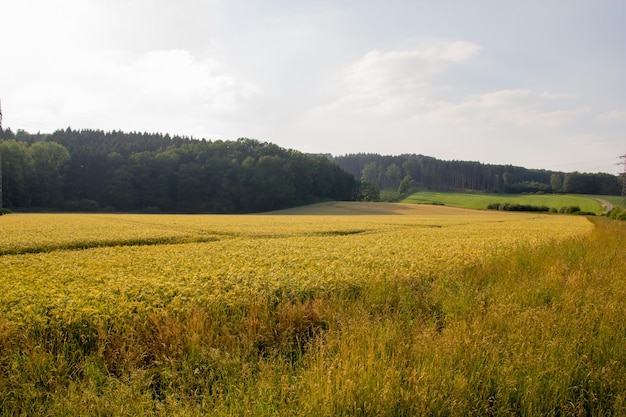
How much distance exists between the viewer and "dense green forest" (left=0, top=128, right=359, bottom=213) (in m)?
84.7

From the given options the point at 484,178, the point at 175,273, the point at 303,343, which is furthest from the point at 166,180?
the point at 484,178

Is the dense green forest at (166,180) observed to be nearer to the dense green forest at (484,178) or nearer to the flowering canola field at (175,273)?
the dense green forest at (484,178)

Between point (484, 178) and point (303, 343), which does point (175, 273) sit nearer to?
point (303, 343)

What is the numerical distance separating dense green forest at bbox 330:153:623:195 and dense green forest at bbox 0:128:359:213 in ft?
168

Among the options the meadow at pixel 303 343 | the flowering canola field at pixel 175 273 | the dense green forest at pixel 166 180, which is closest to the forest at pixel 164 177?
the dense green forest at pixel 166 180

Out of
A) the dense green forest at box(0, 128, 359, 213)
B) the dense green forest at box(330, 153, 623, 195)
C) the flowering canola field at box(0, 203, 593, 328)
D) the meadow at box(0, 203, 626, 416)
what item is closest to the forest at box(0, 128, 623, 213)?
the dense green forest at box(0, 128, 359, 213)

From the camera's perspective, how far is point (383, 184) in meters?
180

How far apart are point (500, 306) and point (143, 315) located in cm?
615

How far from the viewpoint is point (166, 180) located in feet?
307

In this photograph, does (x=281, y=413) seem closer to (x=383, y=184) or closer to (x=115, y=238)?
(x=115, y=238)

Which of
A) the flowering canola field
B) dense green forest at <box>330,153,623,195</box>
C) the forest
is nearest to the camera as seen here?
the flowering canola field

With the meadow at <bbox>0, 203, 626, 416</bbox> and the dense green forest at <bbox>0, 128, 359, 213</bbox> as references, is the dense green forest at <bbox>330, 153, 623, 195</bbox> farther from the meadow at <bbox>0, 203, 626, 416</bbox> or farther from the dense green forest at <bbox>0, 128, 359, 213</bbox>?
the meadow at <bbox>0, 203, 626, 416</bbox>

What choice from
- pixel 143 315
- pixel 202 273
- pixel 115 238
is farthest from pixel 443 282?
pixel 115 238

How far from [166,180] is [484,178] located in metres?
133
